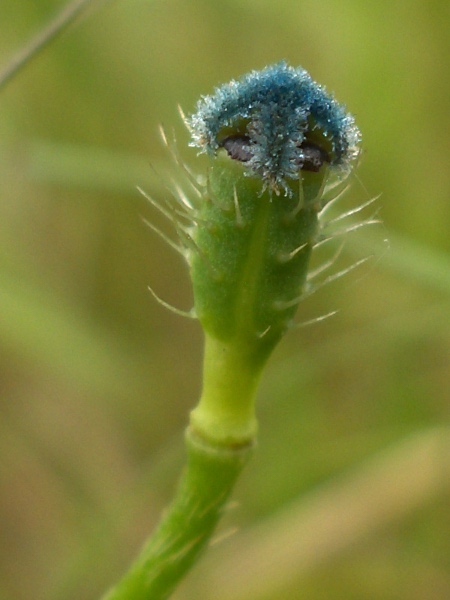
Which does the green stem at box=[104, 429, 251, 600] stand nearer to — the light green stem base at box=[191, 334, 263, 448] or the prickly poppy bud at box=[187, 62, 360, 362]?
the light green stem base at box=[191, 334, 263, 448]

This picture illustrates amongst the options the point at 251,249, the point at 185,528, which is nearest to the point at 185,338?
the point at 185,528

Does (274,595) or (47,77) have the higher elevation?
(47,77)

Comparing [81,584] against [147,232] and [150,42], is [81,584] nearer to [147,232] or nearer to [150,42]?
[147,232]

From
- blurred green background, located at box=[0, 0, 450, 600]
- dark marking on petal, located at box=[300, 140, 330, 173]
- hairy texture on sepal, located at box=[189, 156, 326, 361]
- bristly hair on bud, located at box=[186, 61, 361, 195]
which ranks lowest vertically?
blurred green background, located at box=[0, 0, 450, 600]

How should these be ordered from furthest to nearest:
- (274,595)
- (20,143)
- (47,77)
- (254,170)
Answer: (47,77), (274,595), (20,143), (254,170)

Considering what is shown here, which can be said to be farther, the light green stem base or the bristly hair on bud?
the light green stem base

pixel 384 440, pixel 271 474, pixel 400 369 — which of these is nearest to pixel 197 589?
pixel 271 474

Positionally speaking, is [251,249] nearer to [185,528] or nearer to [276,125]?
[276,125]

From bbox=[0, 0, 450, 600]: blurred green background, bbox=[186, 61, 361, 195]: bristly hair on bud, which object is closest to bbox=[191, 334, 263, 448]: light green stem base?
bbox=[186, 61, 361, 195]: bristly hair on bud
